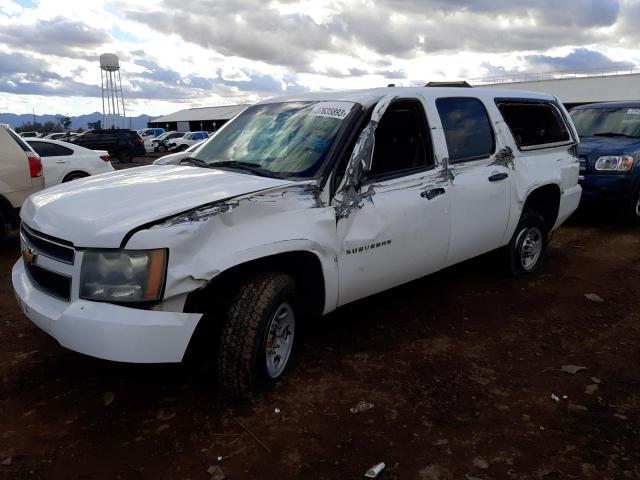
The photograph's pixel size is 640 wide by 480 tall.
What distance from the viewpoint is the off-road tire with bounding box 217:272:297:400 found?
2.89m

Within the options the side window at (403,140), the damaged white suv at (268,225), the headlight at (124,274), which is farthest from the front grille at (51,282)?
the side window at (403,140)

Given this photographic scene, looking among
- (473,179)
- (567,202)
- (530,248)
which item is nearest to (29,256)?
(473,179)

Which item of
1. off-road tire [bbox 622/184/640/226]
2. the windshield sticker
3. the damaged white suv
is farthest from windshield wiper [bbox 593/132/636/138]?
the windshield sticker

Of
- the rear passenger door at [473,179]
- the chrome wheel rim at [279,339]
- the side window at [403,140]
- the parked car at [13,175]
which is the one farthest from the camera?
the parked car at [13,175]

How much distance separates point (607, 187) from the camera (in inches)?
307

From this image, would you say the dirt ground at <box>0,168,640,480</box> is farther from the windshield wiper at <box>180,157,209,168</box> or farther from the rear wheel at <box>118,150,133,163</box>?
the rear wheel at <box>118,150,133,163</box>

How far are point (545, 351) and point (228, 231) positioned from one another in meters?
2.51

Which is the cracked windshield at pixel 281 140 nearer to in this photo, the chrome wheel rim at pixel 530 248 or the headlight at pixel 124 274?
the headlight at pixel 124 274

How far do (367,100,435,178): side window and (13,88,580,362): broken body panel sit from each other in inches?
2.5

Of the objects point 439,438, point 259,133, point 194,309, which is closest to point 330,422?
point 439,438

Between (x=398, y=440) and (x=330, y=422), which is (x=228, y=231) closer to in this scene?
(x=330, y=422)

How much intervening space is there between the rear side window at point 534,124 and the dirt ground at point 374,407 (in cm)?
Answer: 163

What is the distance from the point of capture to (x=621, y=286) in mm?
5336

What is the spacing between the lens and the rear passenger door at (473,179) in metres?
4.20
